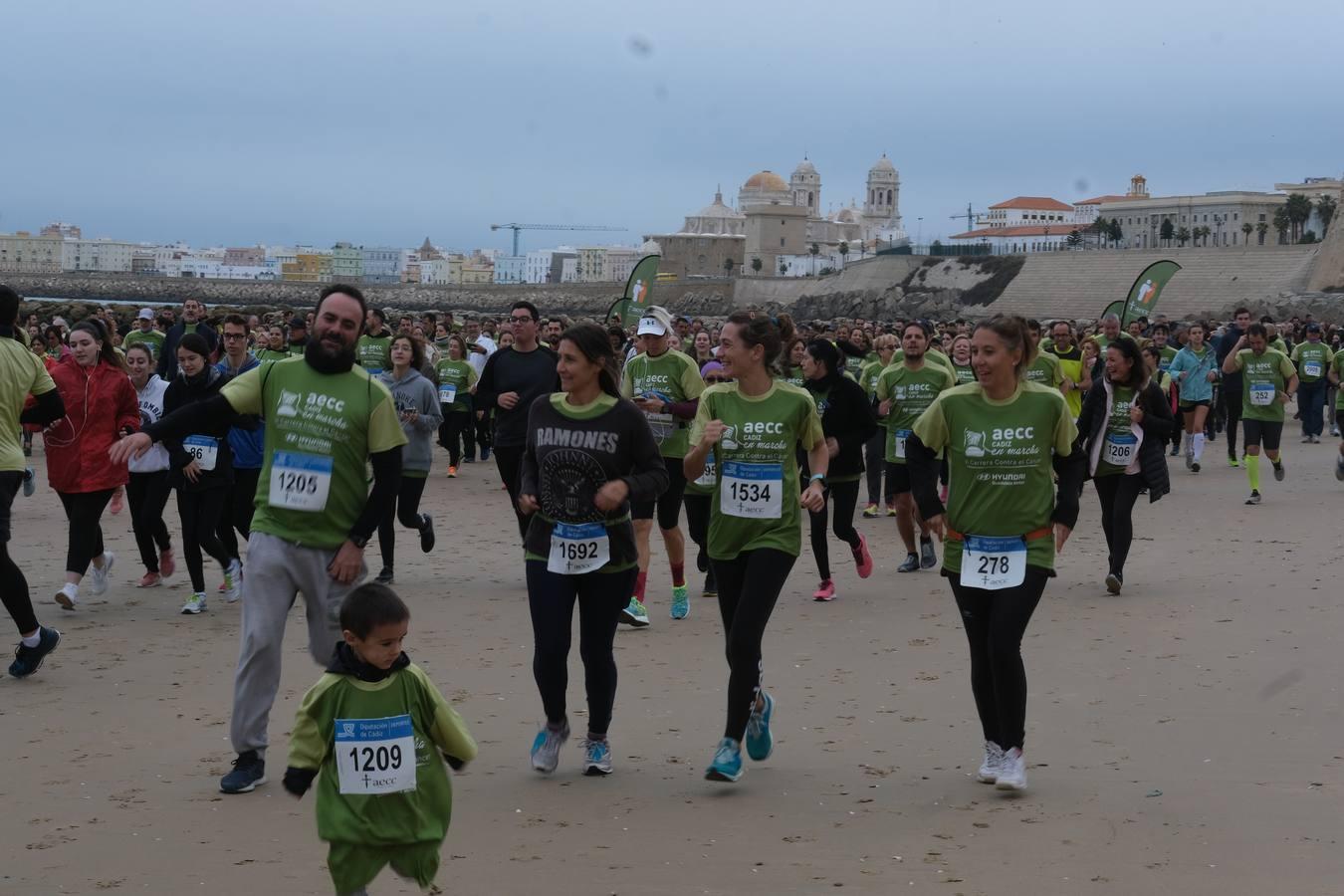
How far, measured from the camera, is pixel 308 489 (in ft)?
19.1

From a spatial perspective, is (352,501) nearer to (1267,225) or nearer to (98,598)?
(98,598)

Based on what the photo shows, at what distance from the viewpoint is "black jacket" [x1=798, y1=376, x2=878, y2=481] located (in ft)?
31.5

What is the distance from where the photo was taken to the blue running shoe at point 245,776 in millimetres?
5816

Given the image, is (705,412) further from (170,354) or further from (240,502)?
(170,354)

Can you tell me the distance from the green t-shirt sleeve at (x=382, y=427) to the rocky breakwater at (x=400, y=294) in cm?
12019

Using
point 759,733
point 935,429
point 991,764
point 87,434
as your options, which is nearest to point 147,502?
point 87,434

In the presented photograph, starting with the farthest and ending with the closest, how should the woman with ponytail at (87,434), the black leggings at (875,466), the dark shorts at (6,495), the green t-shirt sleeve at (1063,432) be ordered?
the black leggings at (875,466), the woman with ponytail at (87,434), the dark shorts at (6,495), the green t-shirt sleeve at (1063,432)

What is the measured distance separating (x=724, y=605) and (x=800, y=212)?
15616cm

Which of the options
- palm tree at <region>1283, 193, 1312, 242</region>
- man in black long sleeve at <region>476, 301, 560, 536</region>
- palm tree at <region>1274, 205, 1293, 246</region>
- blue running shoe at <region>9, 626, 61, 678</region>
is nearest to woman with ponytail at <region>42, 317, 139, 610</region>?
blue running shoe at <region>9, 626, 61, 678</region>

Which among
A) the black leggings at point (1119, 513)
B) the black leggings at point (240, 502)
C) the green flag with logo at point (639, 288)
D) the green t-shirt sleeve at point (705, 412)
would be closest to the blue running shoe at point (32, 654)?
the black leggings at point (240, 502)

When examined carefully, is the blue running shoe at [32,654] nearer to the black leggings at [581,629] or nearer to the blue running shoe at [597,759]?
the black leggings at [581,629]

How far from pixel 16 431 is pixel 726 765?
4041 mm

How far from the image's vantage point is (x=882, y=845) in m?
5.26

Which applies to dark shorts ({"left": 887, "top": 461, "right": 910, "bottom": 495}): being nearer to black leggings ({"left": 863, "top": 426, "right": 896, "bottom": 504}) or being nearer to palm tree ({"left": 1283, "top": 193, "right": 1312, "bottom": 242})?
black leggings ({"left": 863, "top": 426, "right": 896, "bottom": 504})
